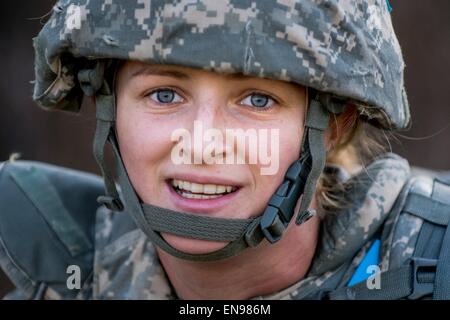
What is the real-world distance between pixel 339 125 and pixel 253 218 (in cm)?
53

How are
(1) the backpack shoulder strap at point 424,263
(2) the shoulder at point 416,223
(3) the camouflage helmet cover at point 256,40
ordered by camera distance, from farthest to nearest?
1. (2) the shoulder at point 416,223
2. (1) the backpack shoulder strap at point 424,263
3. (3) the camouflage helmet cover at point 256,40

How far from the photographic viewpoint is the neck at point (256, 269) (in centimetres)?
313

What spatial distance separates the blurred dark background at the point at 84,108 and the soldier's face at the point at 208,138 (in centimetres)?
334

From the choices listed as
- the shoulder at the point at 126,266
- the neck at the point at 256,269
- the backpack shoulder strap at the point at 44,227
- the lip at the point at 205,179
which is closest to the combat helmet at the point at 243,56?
the lip at the point at 205,179

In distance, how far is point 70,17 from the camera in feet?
9.46

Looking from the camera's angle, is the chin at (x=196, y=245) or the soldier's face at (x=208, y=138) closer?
the soldier's face at (x=208, y=138)

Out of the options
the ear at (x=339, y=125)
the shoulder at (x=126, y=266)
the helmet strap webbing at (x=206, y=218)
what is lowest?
the shoulder at (x=126, y=266)

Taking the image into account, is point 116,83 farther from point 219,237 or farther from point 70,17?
point 219,237

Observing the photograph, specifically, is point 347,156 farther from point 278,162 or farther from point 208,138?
point 208,138

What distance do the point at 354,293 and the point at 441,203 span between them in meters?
0.48

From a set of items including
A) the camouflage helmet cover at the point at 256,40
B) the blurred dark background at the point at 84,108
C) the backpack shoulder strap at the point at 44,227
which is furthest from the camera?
the blurred dark background at the point at 84,108

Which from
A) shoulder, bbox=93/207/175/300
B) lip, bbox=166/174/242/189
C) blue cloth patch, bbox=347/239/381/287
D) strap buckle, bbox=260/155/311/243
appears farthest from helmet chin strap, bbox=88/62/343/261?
shoulder, bbox=93/207/175/300

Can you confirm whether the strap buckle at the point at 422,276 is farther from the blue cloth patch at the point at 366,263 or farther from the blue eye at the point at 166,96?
the blue eye at the point at 166,96
